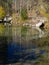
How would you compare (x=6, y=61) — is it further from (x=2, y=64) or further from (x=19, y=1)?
(x=19, y=1)

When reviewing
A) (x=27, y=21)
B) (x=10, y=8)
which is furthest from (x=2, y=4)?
(x=27, y=21)

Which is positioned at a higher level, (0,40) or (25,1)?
(25,1)

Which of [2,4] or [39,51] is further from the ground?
[2,4]

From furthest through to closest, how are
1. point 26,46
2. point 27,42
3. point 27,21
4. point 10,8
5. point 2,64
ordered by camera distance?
point 10,8 < point 27,21 < point 27,42 < point 26,46 < point 2,64

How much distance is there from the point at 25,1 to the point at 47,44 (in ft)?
155

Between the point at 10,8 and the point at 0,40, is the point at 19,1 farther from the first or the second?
the point at 0,40

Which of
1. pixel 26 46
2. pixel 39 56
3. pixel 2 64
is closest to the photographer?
pixel 2 64

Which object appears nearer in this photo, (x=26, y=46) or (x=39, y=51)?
Answer: (x=39, y=51)

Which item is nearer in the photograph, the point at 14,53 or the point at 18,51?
the point at 14,53

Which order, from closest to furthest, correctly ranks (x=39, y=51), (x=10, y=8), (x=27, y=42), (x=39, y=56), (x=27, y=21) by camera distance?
1. (x=39, y=56)
2. (x=39, y=51)
3. (x=27, y=42)
4. (x=27, y=21)
5. (x=10, y=8)

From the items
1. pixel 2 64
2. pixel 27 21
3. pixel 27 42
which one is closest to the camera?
pixel 2 64

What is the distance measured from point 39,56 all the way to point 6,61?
306 centimetres

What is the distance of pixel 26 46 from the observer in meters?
24.8

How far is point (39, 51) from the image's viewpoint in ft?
75.0
